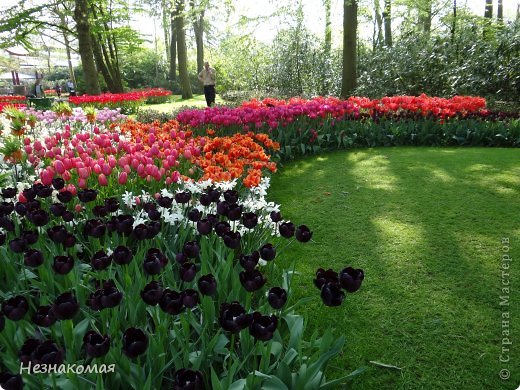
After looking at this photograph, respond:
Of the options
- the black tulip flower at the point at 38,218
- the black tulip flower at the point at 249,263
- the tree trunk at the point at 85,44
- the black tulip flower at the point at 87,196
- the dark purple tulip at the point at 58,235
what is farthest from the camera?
the tree trunk at the point at 85,44

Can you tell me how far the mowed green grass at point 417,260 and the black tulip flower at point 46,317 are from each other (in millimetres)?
1301

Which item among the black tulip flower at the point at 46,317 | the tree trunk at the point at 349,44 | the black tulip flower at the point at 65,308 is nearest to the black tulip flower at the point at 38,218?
the black tulip flower at the point at 46,317

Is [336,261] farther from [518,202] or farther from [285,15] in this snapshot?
[285,15]

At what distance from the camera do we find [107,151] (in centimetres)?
435

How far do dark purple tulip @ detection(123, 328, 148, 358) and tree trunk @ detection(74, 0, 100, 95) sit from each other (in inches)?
631

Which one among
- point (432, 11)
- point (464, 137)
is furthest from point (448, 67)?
point (432, 11)

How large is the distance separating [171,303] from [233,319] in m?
0.22

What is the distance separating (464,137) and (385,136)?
1279 millimetres

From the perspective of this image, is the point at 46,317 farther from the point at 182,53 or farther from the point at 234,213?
the point at 182,53

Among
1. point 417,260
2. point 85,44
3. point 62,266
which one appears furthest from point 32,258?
point 85,44

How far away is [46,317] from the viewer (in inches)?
55.6

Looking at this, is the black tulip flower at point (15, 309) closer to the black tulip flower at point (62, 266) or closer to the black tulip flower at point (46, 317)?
the black tulip flower at point (46, 317)

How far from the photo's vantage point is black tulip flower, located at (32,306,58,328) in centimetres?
140

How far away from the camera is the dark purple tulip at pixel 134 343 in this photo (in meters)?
1.30
